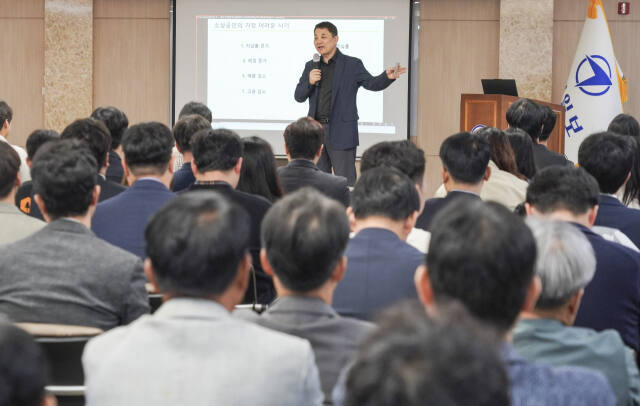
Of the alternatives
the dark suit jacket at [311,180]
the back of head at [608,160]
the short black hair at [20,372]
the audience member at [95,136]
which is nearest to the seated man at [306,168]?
the dark suit jacket at [311,180]

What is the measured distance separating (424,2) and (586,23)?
1.64 meters

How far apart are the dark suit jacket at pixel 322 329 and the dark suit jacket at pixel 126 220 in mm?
1468

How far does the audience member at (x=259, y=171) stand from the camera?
3797mm

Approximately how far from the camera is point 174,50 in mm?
8477

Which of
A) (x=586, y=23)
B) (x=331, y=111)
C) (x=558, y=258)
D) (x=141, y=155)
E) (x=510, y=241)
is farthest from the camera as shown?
(x=586, y=23)

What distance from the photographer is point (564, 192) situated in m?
2.57

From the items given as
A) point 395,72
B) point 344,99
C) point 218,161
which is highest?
point 395,72

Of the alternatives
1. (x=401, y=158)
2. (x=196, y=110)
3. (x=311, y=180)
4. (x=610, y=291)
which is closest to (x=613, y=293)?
(x=610, y=291)

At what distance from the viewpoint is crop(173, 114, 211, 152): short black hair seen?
4.49 meters

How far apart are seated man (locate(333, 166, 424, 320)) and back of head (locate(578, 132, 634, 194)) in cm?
119

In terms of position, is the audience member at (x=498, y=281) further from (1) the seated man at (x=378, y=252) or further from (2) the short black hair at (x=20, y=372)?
(1) the seated man at (x=378, y=252)

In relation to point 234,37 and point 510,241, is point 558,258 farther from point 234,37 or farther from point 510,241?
point 234,37

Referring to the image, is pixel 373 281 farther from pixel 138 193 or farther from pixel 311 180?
pixel 311 180

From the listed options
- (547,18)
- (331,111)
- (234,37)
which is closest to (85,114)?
(234,37)
